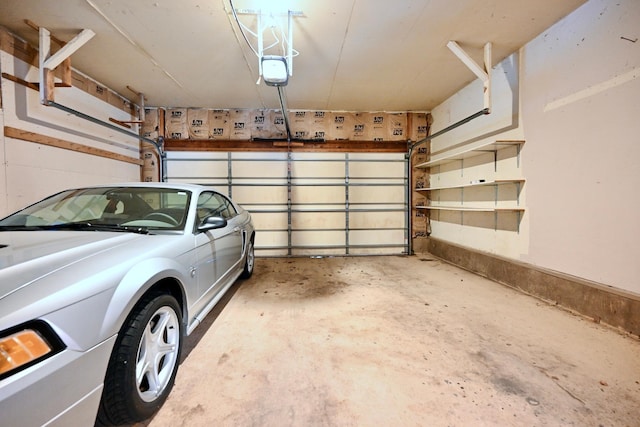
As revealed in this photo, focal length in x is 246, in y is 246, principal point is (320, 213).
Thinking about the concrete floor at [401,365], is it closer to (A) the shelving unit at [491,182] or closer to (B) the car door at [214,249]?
(B) the car door at [214,249]

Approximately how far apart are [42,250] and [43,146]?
10.7ft

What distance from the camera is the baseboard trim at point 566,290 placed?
7.23 ft

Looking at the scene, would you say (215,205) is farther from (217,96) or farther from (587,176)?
(587,176)

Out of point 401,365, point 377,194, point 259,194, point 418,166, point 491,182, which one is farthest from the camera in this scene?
point 377,194

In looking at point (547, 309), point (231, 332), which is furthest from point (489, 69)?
point (231, 332)

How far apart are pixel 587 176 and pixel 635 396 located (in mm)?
2014

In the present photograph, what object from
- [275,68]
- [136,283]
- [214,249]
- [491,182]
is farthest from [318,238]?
[136,283]

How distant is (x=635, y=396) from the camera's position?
1504mm

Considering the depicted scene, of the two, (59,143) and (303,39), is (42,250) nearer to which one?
(303,39)

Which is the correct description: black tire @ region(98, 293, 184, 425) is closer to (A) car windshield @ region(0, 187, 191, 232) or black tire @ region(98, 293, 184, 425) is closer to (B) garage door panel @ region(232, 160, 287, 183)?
(A) car windshield @ region(0, 187, 191, 232)

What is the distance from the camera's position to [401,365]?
1770 millimetres

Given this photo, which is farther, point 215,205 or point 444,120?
point 444,120

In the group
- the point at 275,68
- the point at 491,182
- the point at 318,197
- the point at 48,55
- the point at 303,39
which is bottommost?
the point at 318,197

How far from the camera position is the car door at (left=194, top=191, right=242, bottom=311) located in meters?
1.92
